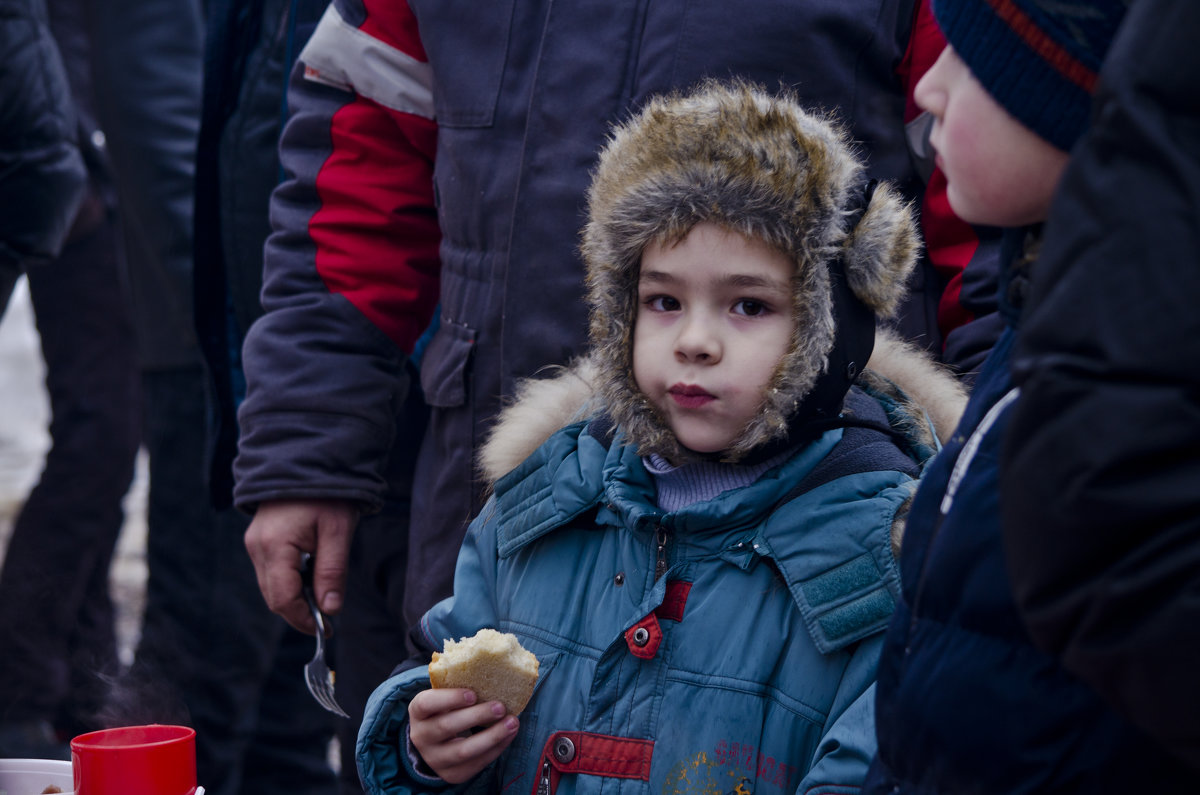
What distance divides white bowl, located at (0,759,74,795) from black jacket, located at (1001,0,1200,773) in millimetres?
1224

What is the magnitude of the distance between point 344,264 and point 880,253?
1189mm

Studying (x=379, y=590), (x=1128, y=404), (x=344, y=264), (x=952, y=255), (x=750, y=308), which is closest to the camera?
(x=1128, y=404)

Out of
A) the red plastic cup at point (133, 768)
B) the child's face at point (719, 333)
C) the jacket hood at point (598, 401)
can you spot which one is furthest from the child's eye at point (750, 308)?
the red plastic cup at point (133, 768)

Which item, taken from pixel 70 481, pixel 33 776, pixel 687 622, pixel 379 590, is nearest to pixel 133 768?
pixel 33 776

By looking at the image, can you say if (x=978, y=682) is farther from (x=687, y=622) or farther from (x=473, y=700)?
(x=473, y=700)

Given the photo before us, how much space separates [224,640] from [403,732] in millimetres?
1969

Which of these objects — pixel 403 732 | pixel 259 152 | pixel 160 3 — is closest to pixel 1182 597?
pixel 403 732

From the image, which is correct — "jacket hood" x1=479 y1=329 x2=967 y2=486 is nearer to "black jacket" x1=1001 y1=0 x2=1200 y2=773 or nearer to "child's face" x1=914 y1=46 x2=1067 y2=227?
"child's face" x1=914 y1=46 x2=1067 y2=227

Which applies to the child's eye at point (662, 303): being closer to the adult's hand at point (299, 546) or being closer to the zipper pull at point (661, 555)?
the zipper pull at point (661, 555)

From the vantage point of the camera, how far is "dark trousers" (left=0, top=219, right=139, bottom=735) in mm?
3803

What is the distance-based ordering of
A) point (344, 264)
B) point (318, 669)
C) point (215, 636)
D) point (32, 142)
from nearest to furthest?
1. point (318, 669)
2. point (344, 264)
3. point (32, 142)
4. point (215, 636)

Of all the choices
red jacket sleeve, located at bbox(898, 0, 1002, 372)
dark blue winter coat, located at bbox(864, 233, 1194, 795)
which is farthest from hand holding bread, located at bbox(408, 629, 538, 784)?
red jacket sleeve, located at bbox(898, 0, 1002, 372)

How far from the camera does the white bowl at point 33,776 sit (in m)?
1.51

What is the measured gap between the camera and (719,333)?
161 cm
